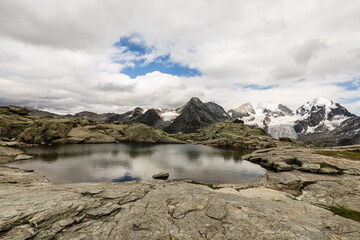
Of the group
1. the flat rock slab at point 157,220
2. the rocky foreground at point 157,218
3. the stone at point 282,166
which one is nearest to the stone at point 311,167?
the stone at point 282,166

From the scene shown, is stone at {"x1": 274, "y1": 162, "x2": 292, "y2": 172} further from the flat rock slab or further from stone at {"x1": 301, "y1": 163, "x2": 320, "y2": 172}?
the flat rock slab

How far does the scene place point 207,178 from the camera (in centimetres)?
5434

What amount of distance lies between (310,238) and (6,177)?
183ft

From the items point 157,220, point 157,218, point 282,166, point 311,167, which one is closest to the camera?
point 157,220

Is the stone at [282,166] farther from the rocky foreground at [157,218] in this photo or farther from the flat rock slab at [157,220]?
the flat rock slab at [157,220]

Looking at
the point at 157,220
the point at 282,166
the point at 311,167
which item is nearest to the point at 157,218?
the point at 157,220

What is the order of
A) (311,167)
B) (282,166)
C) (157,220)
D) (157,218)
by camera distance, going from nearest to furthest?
1. (157,220)
2. (157,218)
3. (311,167)
4. (282,166)

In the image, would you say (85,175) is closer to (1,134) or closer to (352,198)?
(352,198)

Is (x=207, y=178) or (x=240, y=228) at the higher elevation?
(x=240, y=228)

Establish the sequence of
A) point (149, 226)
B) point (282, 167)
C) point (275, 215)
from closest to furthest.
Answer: point (149, 226) < point (275, 215) < point (282, 167)

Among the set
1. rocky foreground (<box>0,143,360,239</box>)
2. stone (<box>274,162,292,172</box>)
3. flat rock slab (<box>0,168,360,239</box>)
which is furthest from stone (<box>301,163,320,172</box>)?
flat rock slab (<box>0,168,360,239</box>)

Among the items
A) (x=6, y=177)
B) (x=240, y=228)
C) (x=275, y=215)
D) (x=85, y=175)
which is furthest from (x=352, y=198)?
(x=6, y=177)

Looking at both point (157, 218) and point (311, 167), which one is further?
point (311, 167)

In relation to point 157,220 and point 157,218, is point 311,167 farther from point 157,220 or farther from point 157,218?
point 157,220
